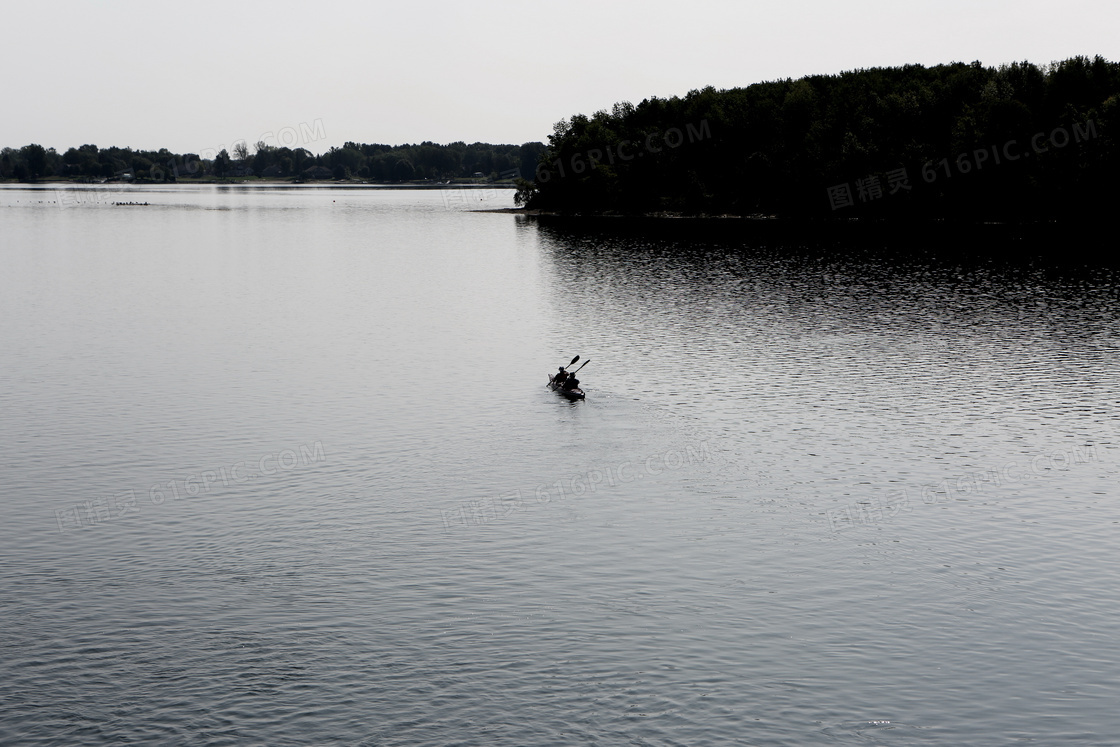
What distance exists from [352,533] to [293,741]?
59.9 ft

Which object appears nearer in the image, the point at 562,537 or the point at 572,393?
the point at 562,537

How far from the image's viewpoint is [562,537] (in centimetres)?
4856

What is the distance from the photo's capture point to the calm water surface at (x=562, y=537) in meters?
33.1

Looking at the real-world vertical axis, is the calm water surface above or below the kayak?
below

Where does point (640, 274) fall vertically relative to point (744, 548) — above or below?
above

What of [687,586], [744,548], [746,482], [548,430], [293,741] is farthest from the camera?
[548,430]

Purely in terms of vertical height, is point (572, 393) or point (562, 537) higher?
point (572, 393)

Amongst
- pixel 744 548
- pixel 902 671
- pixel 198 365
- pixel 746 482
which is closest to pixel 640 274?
pixel 198 365

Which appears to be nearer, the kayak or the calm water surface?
the calm water surface

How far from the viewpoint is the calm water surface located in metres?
33.1

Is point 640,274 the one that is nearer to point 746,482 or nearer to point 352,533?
point 746,482

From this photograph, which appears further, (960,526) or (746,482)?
(746,482)

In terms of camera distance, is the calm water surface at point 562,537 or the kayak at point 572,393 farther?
the kayak at point 572,393

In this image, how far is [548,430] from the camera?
223 feet
